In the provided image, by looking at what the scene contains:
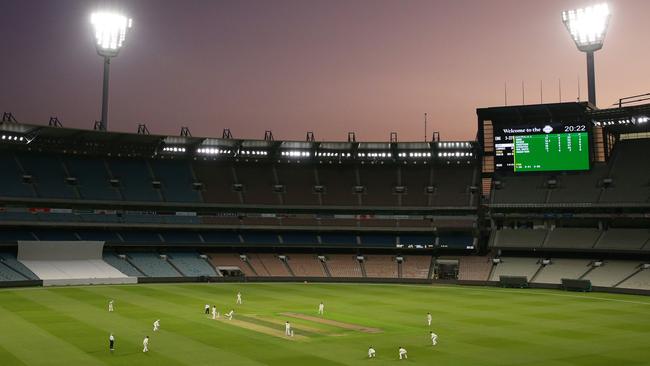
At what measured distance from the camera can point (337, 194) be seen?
A: 95875 millimetres

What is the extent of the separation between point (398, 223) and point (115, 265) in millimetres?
40531

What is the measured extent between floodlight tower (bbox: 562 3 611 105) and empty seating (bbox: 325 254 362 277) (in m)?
43.1

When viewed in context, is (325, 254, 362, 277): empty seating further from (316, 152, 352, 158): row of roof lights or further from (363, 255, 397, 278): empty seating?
(316, 152, 352, 158): row of roof lights

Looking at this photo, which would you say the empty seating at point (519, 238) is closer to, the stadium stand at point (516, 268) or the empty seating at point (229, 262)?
the stadium stand at point (516, 268)

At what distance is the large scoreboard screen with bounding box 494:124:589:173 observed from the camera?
84.5 m

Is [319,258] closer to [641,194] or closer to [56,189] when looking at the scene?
[56,189]

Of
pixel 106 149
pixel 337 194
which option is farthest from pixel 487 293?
pixel 106 149

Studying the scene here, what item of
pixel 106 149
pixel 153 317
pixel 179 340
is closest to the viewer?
pixel 179 340

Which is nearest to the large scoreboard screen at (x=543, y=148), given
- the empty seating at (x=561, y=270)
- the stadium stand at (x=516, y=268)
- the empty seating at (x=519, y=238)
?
the empty seating at (x=519, y=238)

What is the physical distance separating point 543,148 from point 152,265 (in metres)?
56.0

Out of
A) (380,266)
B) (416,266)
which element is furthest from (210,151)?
(416,266)

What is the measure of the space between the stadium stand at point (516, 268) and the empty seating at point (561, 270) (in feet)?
4.07

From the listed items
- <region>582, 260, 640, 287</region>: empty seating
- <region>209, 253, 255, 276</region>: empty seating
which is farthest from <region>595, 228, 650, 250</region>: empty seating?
<region>209, 253, 255, 276</region>: empty seating

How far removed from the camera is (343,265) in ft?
297
